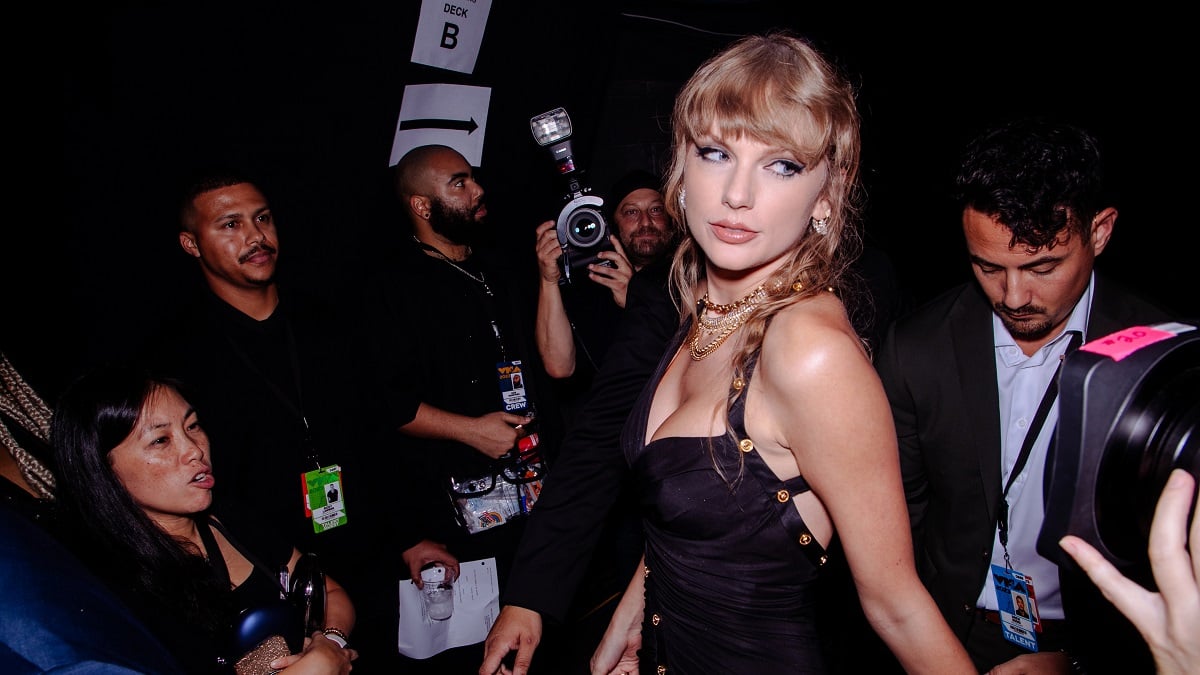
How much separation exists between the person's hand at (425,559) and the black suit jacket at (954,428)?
1617 mm

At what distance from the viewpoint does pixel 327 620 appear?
2.00 m

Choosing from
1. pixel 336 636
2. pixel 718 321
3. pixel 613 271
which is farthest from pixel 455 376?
pixel 718 321

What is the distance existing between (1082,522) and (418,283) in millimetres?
2433

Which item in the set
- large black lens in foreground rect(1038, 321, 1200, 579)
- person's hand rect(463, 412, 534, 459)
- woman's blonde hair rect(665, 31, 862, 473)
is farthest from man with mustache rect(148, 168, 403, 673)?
large black lens in foreground rect(1038, 321, 1200, 579)

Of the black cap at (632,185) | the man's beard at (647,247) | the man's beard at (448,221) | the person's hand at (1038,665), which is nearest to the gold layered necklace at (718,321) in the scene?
the person's hand at (1038,665)

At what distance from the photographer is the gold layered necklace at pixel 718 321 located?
1.27m

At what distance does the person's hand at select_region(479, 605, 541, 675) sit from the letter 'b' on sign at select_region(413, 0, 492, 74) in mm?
2708

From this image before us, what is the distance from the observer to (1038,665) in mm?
1455

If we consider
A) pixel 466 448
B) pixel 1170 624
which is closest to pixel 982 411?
pixel 1170 624

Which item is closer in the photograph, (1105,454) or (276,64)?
(1105,454)

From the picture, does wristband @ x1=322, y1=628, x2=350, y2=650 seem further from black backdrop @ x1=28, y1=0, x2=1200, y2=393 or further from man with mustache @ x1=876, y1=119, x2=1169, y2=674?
man with mustache @ x1=876, y1=119, x2=1169, y2=674

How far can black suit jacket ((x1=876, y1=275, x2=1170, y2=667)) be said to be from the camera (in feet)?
5.33

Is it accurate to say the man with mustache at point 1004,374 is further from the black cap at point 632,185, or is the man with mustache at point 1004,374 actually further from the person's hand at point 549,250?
the black cap at point 632,185

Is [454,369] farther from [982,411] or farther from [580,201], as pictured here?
[982,411]
